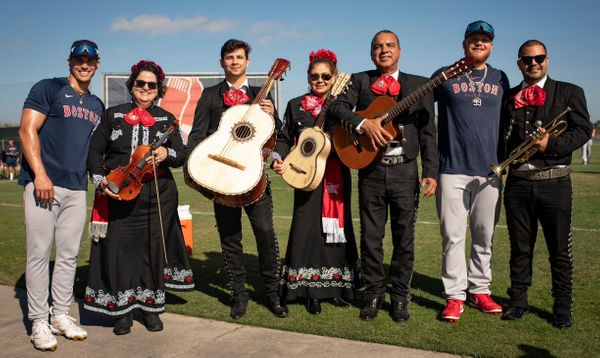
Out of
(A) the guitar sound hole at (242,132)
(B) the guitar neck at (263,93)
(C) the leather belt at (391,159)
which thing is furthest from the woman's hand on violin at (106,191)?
(C) the leather belt at (391,159)

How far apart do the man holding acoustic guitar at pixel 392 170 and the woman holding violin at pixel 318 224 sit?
0.82 ft

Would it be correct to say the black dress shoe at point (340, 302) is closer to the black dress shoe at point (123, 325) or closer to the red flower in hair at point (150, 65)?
the black dress shoe at point (123, 325)

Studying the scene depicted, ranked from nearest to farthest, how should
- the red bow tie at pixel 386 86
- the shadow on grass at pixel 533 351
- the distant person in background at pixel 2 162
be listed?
the shadow on grass at pixel 533 351
the red bow tie at pixel 386 86
the distant person in background at pixel 2 162

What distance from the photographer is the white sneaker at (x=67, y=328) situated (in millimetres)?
4387

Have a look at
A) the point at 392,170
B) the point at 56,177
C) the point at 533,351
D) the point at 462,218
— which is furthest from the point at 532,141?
the point at 56,177

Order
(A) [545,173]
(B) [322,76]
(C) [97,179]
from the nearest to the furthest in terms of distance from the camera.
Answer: (C) [97,179] < (A) [545,173] < (B) [322,76]

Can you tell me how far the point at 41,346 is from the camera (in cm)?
415

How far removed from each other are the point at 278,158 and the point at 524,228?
6.79ft

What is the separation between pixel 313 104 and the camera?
197 inches

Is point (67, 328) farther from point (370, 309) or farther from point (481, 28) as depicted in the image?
point (481, 28)

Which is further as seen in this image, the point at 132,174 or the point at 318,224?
the point at 318,224

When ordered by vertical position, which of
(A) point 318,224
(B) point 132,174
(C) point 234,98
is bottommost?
(A) point 318,224

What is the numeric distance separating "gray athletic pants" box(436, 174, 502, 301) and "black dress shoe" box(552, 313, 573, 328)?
0.63 metres

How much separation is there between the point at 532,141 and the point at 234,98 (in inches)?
93.8
